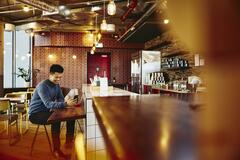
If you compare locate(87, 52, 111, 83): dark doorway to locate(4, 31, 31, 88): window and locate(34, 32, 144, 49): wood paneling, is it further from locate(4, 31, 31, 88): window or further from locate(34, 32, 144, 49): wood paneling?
locate(4, 31, 31, 88): window

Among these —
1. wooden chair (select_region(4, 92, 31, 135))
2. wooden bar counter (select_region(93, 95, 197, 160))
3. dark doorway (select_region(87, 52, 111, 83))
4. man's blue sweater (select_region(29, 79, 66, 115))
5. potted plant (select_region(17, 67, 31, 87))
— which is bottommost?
wooden chair (select_region(4, 92, 31, 135))

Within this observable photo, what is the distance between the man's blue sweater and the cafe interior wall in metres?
7.50

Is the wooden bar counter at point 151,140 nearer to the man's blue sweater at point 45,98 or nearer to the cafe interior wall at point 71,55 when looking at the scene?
the man's blue sweater at point 45,98

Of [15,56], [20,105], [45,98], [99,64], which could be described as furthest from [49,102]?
[99,64]

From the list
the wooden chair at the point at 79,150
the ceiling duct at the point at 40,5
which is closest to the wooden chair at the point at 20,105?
the wooden chair at the point at 79,150

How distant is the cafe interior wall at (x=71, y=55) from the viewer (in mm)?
11062

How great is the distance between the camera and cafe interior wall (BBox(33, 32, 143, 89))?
1106cm

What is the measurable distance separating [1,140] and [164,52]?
18.9 ft

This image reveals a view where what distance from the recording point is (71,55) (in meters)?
11.4

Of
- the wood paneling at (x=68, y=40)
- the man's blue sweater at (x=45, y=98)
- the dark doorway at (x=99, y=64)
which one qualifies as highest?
the wood paneling at (x=68, y=40)

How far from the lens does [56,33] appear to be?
11.0 meters

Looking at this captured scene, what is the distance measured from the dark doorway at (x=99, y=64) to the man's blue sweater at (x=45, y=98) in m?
7.99

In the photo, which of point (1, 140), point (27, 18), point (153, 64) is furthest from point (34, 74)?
point (1, 140)

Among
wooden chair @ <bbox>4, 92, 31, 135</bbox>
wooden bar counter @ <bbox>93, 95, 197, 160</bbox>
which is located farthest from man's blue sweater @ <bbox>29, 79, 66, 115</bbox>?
wooden bar counter @ <bbox>93, 95, 197, 160</bbox>
